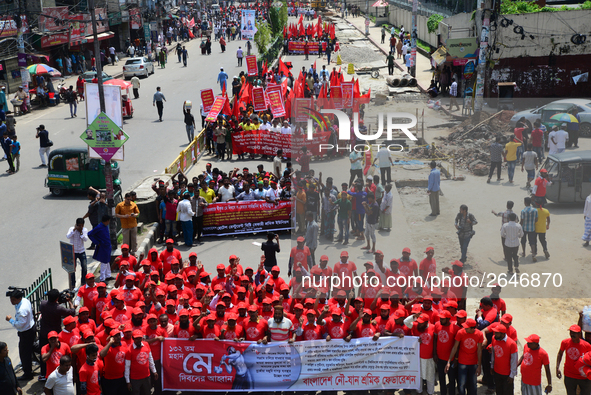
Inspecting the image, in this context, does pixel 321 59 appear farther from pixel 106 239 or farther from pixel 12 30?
pixel 106 239

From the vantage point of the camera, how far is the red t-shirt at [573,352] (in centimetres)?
847

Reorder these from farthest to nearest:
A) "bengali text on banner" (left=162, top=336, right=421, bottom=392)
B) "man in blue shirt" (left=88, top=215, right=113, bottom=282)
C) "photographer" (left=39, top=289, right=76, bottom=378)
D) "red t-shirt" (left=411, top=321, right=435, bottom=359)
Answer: "man in blue shirt" (left=88, top=215, right=113, bottom=282), "photographer" (left=39, top=289, right=76, bottom=378), "bengali text on banner" (left=162, top=336, right=421, bottom=392), "red t-shirt" (left=411, top=321, right=435, bottom=359)

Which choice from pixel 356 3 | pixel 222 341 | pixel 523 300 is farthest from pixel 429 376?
pixel 356 3

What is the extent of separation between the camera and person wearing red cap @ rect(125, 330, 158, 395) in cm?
A: 858

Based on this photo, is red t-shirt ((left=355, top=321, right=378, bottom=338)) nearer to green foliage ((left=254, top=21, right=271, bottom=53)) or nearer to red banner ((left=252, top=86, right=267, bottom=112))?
red banner ((left=252, top=86, right=267, bottom=112))

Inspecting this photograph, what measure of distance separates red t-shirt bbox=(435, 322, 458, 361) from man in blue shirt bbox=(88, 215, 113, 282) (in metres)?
6.80

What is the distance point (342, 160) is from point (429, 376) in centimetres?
980

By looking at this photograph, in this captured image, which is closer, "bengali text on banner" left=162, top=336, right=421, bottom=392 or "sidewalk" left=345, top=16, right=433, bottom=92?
"bengali text on banner" left=162, top=336, right=421, bottom=392

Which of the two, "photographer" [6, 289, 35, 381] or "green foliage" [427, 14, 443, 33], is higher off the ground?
"green foliage" [427, 14, 443, 33]

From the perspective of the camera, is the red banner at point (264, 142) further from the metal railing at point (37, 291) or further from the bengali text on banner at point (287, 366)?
the bengali text on banner at point (287, 366)

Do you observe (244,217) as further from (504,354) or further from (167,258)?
(504,354)

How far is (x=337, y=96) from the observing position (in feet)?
78.0

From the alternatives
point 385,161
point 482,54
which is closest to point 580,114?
point 482,54

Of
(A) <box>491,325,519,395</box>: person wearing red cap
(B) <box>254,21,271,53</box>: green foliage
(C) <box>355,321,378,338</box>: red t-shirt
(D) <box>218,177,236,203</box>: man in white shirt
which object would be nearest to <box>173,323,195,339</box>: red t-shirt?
(C) <box>355,321,378,338</box>: red t-shirt
